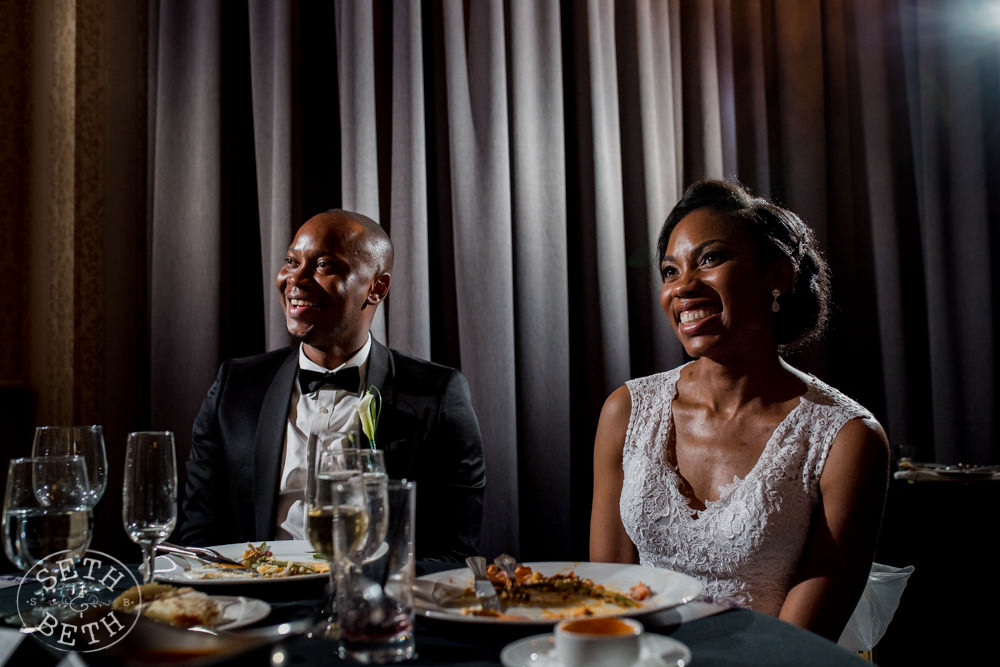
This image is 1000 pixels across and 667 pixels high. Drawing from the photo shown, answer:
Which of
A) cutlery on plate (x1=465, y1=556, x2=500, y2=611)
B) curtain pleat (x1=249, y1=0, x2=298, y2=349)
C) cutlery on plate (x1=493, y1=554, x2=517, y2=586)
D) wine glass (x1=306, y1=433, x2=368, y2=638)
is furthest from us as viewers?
curtain pleat (x1=249, y1=0, x2=298, y2=349)

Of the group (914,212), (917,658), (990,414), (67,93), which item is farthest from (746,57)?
(67,93)

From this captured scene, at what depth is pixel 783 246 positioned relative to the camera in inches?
67.7

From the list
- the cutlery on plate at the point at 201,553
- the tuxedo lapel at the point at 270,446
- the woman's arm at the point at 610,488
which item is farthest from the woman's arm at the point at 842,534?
the tuxedo lapel at the point at 270,446

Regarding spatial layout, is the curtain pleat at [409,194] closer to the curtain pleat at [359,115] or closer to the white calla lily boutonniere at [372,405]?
the curtain pleat at [359,115]

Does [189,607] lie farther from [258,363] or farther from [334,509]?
[258,363]

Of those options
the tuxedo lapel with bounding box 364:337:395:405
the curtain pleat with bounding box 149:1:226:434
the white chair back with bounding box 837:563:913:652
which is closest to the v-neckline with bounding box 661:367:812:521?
the white chair back with bounding box 837:563:913:652

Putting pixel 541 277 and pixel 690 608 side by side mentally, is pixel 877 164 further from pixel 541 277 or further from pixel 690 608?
pixel 690 608

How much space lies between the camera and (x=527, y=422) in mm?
2590

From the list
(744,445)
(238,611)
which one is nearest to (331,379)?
(744,445)

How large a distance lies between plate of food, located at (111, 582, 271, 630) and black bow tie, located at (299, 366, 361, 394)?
1.07 metres

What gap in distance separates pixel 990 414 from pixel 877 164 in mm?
927

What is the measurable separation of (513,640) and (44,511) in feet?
2.02

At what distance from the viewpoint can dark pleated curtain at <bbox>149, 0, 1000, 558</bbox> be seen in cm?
245

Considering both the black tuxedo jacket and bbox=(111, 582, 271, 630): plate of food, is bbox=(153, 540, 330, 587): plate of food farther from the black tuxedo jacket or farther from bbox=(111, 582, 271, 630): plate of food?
the black tuxedo jacket
